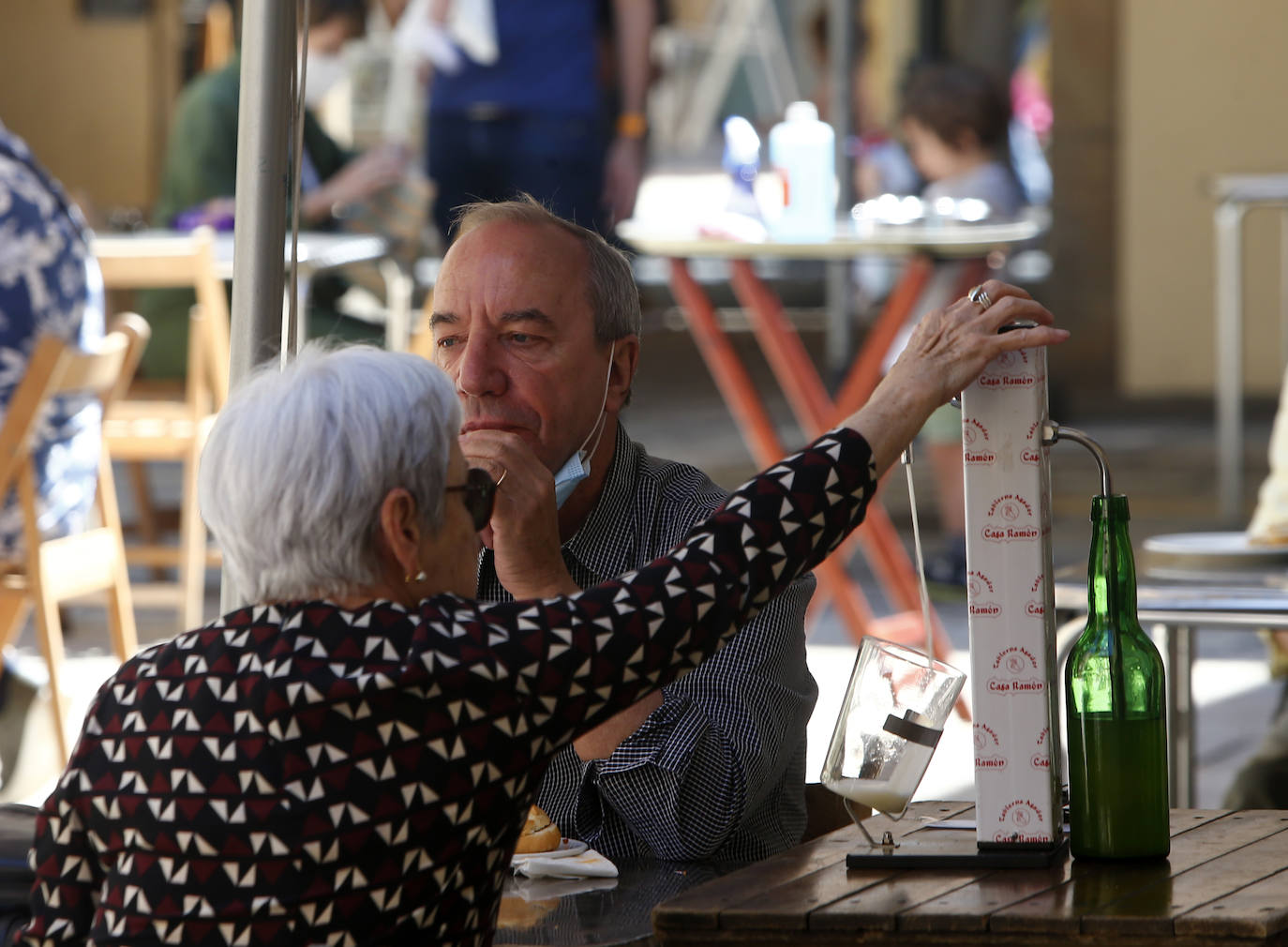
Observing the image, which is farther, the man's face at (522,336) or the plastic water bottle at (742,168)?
the plastic water bottle at (742,168)

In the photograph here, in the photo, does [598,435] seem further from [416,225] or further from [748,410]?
[416,225]

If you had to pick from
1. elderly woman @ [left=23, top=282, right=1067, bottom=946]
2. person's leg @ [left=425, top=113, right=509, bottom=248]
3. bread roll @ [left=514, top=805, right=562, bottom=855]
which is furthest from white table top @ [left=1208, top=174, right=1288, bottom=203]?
elderly woman @ [left=23, top=282, right=1067, bottom=946]

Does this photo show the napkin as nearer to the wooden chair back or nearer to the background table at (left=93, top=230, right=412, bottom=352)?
the background table at (left=93, top=230, right=412, bottom=352)

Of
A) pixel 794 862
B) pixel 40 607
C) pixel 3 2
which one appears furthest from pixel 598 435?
pixel 3 2

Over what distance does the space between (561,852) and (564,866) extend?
0.05 m

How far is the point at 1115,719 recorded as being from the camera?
5.57 ft

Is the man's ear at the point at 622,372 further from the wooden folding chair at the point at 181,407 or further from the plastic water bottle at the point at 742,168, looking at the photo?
the plastic water bottle at the point at 742,168

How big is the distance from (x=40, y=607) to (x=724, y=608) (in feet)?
10.2

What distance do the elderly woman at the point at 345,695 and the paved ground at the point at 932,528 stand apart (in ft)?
9.42

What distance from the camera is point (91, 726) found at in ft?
5.01

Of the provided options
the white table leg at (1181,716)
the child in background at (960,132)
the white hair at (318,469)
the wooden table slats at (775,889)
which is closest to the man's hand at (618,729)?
the wooden table slats at (775,889)

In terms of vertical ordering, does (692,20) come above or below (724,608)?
above

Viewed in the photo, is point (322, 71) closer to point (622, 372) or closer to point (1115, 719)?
point (622, 372)

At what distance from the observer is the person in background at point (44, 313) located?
14.5 feet
